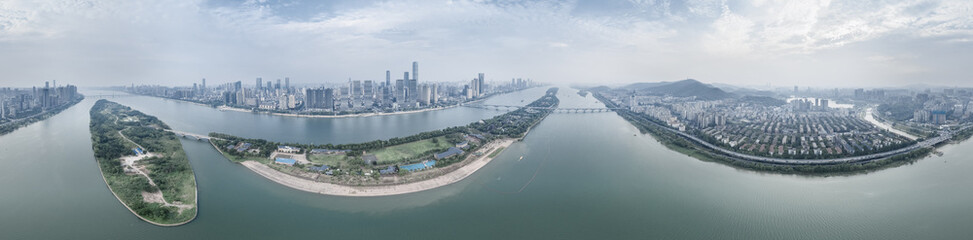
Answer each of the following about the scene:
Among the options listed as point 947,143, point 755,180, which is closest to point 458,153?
point 755,180

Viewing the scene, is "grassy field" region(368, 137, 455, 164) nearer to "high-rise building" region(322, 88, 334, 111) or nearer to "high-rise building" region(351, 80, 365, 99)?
"high-rise building" region(322, 88, 334, 111)

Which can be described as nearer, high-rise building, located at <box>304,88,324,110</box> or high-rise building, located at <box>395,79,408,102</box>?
high-rise building, located at <box>304,88,324,110</box>

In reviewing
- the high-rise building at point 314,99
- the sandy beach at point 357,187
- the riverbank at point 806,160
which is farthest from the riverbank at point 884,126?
the high-rise building at point 314,99

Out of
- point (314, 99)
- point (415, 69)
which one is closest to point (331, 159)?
point (314, 99)

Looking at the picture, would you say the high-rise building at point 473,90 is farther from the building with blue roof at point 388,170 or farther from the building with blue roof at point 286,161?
the building with blue roof at point 388,170

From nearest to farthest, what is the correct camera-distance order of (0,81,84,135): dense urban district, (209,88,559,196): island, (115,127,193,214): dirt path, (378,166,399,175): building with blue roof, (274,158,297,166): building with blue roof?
(115,127,193,214): dirt path
(209,88,559,196): island
(378,166,399,175): building with blue roof
(274,158,297,166): building with blue roof
(0,81,84,135): dense urban district

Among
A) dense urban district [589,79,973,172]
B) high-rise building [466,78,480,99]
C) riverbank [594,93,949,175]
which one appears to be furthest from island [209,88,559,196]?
high-rise building [466,78,480,99]

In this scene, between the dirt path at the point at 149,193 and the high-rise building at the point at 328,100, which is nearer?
the dirt path at the point at 149,193
